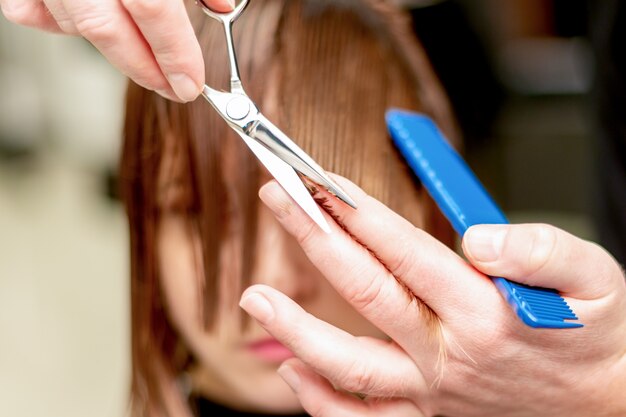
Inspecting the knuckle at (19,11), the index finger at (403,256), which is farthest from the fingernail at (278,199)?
the knuckle at (19,11)

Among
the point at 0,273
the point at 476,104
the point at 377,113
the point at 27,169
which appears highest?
the point at 377,113

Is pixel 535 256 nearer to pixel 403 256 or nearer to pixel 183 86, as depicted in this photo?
pixel 403 256

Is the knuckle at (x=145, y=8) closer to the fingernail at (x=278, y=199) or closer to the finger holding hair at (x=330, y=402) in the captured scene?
the fingernail at (x=278, y=199)

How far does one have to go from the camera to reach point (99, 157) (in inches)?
93.4

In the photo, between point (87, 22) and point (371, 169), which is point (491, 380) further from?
point (87, 22)

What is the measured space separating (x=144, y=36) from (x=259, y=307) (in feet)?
0.71

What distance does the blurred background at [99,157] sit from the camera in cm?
211

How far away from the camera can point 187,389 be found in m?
0.99

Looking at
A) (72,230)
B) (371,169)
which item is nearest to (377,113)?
(371,169)

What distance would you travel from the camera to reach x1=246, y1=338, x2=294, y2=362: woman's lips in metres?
0.85

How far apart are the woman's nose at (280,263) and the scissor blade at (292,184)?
23 centimetres

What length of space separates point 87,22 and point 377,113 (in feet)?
1.28

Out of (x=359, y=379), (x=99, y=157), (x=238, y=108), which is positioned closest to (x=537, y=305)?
(x=359, y=379)

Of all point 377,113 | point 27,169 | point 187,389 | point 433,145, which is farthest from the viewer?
point 27,169
